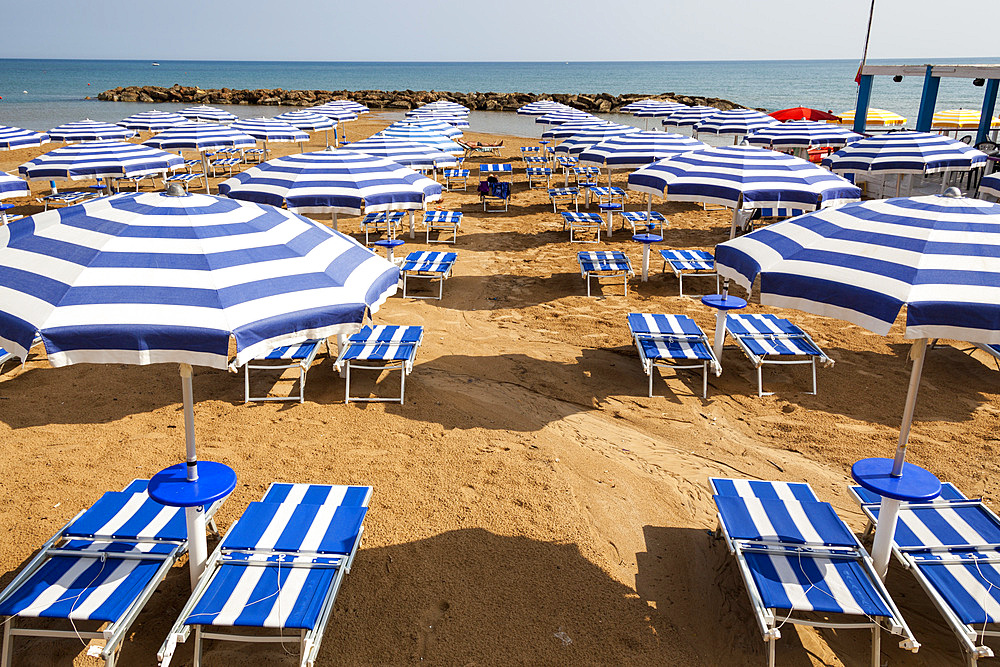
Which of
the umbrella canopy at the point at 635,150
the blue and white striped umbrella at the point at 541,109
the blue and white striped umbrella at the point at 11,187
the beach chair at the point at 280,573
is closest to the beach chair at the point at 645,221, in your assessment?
the umbrella canopy at the point at 635,150

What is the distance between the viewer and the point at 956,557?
387 cm

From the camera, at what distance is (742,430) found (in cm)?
612

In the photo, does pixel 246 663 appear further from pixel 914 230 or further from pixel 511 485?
pixel 914 230

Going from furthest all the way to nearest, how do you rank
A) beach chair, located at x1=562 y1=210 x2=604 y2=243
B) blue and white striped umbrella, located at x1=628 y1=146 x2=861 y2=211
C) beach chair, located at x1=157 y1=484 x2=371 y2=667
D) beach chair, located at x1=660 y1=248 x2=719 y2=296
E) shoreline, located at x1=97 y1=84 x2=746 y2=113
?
shoreline, located at x1=97 y1=84 x2=746 y2=113 → beach chair, located at x1=562 y1=210 x2=604 y2=243 → beach chair, located at x1=660 y1=248 x2=719 y2=296 → blue and white striped umbrella, located at x1=628 y1=146 x2=861 y2=211 → beach chair, located at x1=157 y1=484 x2=371 y2=667

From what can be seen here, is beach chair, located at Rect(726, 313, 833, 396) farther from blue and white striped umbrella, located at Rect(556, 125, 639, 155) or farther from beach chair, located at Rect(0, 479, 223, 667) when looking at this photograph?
blue and white striped umbrella, located at Rect(556, 125, 639, 155)

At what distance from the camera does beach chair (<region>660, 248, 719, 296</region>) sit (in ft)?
31.4

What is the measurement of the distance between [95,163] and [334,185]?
257 inches

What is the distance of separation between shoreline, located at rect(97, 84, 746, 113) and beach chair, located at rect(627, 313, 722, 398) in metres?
47.1

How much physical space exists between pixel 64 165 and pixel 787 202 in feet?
39.8

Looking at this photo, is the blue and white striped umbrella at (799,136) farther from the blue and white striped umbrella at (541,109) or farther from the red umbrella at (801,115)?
the blue and white striped umbrella at (541,109)

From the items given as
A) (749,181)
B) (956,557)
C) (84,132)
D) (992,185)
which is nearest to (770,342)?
(749,181)

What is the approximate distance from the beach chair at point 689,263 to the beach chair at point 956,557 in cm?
538

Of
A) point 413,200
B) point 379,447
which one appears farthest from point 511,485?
point 413,200

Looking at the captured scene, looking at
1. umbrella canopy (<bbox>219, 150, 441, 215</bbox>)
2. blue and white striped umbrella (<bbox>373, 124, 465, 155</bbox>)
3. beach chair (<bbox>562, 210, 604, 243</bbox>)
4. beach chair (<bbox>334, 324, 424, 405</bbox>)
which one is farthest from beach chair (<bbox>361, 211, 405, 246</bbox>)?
beach chair (<bbox>334, 324, 424, 405</bbox>)
